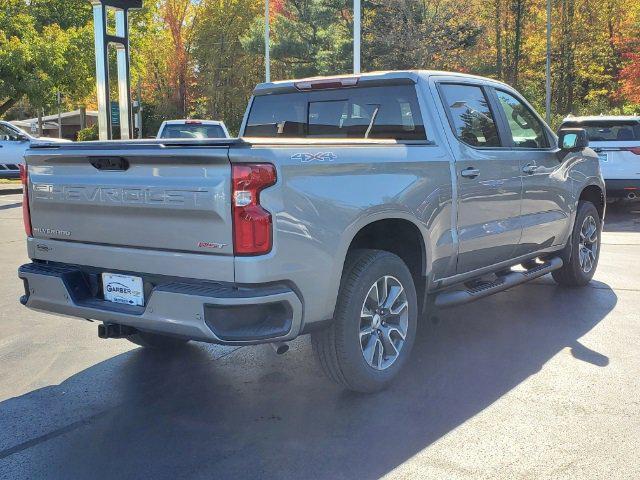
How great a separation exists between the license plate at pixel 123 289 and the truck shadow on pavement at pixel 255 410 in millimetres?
687

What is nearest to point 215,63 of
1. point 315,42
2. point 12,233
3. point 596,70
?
point 315,42

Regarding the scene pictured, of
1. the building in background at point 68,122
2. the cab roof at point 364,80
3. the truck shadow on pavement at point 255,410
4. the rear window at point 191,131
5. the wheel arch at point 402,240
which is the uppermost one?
the building in background at point 68,122

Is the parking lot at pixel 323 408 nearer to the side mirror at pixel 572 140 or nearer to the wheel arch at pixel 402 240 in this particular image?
the wheel arch at pixel 402 240

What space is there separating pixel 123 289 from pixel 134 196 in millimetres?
541

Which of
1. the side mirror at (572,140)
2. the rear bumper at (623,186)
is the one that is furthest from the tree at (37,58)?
the side mirror at (572,140)

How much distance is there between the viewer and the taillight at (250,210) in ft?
11.0

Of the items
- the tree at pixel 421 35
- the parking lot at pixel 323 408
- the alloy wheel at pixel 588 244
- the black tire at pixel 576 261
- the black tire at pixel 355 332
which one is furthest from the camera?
the tree at pixel 421 35

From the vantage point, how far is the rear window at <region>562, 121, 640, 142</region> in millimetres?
12328

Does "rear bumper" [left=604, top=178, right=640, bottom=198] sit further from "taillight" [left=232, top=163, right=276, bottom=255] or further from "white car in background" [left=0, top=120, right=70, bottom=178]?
→ "white car in background" [left=0, top=120, right=70, bottom=178]

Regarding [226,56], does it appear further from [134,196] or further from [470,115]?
[134,196]

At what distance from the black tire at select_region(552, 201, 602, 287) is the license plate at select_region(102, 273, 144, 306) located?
4.48 metres

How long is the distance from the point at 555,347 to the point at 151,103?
5224cm

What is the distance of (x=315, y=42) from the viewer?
40625 mm

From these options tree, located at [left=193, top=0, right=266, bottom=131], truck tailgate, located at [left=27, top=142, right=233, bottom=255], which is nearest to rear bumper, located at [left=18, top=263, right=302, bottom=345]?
truck tailgate, located at [left=27, top=142, right=233, bottom=255]
